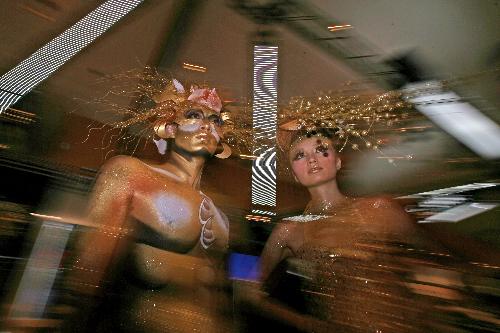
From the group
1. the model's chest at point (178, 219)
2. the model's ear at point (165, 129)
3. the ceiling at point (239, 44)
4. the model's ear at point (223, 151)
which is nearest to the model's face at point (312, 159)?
the ceiling at point (239, 44)

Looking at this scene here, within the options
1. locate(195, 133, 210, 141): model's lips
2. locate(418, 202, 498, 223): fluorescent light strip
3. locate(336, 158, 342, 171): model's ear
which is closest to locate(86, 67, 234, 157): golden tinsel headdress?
locate(195, 133, 210, 141): model's lips

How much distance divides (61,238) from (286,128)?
84cm

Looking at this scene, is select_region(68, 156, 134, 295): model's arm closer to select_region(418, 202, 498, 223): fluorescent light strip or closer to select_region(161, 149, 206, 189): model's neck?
select_region(161, 149, 206, 189): model's neck

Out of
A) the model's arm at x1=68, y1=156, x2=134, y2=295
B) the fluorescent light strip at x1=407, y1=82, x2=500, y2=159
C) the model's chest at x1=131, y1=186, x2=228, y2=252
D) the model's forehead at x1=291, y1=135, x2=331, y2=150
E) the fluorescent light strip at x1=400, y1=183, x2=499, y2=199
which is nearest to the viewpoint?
the fluorescent light strip at x1=400, y1=183, x2=499, y2=199

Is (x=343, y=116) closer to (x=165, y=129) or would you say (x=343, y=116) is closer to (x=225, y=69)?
(x=165, y=129)

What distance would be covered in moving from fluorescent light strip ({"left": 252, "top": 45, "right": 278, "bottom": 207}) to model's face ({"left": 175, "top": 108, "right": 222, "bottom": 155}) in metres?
0.18

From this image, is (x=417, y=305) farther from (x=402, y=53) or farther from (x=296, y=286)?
(x=402, y=53)

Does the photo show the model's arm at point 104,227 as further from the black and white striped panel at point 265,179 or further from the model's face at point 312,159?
the model's face at point 312,159

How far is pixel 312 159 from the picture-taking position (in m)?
1.54

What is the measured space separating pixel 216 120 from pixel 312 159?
1.35ft

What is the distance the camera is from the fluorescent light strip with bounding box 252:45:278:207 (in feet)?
4.71

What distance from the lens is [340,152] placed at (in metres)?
1.61

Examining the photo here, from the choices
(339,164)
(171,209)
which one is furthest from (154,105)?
(339,164)

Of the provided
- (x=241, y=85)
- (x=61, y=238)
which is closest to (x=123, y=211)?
(x=61, y=238)
